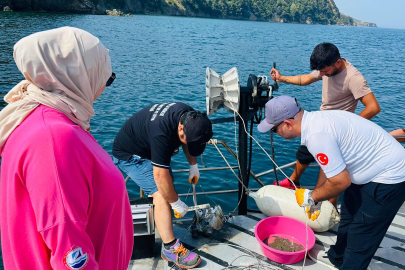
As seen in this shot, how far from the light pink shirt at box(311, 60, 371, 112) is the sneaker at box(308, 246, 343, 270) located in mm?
1787

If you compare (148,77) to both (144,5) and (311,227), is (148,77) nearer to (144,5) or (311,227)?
(311,227)

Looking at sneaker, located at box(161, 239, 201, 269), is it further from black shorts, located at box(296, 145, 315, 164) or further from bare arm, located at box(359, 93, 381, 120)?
bare arm, located at box(359, 93, 381, 120)

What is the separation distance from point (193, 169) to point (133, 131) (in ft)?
2.65

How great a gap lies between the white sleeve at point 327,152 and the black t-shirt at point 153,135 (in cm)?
Answer: 123

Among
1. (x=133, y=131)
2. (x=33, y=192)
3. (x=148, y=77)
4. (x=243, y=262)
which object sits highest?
(x=33, y=192)

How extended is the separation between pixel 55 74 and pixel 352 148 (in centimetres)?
216

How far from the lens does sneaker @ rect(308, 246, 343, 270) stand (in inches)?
127

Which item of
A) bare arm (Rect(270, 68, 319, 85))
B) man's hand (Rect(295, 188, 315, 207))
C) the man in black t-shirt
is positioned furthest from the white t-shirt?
bare arm (Rect(270, 68, 319, 85))

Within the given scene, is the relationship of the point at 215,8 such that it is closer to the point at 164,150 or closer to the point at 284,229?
the point at 284,229

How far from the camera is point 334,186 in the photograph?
8.24 ft

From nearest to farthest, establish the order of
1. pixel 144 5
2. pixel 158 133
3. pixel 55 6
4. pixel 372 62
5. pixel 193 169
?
pixel 158 133
pixel 193 169
pixel 372 62
pixel 55 6
pixel 144 5

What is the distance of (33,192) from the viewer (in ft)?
3.89

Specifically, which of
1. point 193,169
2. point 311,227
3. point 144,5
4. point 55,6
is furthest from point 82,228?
point 144,5

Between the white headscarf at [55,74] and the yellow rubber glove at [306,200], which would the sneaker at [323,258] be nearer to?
the yellow rubber glove at [306,200]
